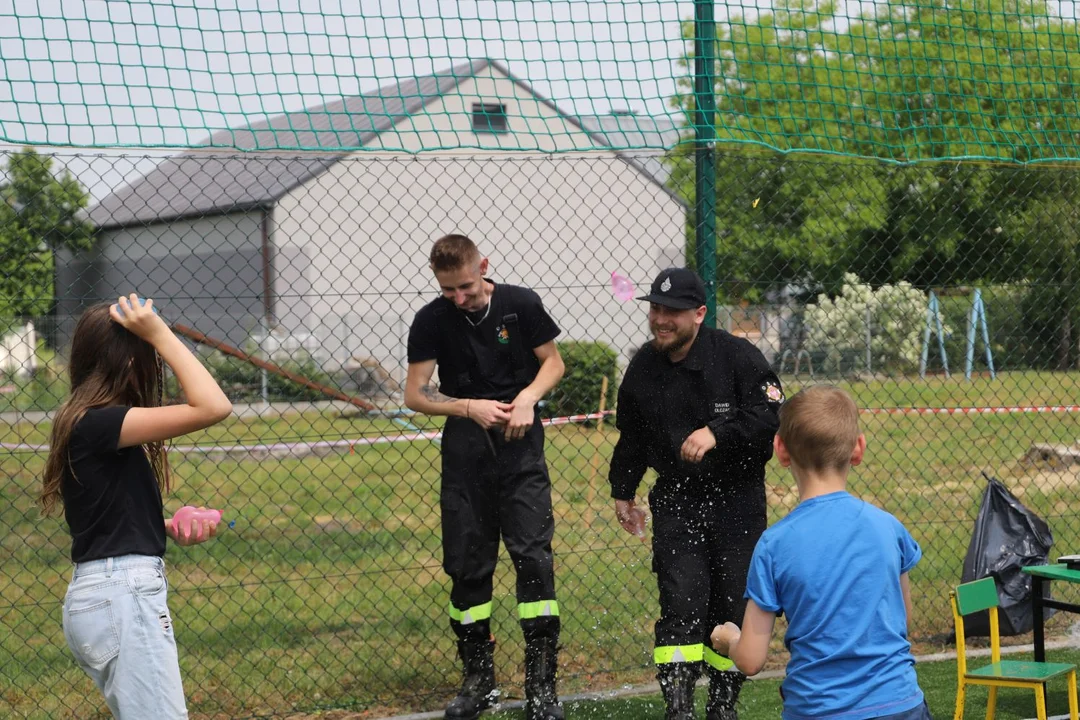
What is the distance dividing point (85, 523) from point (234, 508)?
8.00 m

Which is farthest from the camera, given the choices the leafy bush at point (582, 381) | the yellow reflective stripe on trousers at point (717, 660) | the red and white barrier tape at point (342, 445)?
the leafy bush at point (582, 381)

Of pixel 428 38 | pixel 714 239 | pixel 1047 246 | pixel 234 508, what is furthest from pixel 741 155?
pixel 234 508

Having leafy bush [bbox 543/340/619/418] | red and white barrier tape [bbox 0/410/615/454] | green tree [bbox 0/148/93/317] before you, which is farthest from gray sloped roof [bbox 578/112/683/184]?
leafy bush [bbox 543/340/619/418]

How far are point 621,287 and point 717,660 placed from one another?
2.48 m

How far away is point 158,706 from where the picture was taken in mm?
3131

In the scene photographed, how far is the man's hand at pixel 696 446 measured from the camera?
4.45m

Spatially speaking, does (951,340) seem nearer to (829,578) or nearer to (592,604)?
(592,604)

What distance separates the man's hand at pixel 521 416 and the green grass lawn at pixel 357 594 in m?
1.12

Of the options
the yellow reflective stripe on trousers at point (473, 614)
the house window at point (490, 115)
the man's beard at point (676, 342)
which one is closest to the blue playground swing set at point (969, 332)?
the house window at point (490, 115)

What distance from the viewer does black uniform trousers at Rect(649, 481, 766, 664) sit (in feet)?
15.2

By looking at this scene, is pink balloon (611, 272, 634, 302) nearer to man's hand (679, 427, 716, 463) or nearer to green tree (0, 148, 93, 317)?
man's hand (679, 427, 716, 463)

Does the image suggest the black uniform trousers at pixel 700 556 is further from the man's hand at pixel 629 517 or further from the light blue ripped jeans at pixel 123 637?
the light blue ripped jeans at pixel 123 637

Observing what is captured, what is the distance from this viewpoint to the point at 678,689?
15.2 feet

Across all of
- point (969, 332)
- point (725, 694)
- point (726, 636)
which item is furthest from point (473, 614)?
point (969, 332)
